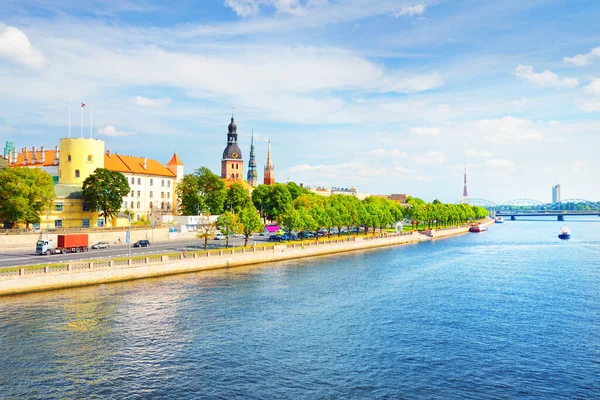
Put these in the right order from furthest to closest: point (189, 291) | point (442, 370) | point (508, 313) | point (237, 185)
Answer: point (237, 185)
point (189, 291)
point (508, 313)
point (442, 370)

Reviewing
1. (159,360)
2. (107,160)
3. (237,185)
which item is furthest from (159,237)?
(159,360)

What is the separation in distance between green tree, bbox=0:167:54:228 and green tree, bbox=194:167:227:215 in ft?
167

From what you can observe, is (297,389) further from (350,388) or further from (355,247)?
(355,247)

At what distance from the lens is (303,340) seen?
145 feet

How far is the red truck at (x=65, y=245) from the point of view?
267 feet

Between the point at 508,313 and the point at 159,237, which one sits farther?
the point at 159,237

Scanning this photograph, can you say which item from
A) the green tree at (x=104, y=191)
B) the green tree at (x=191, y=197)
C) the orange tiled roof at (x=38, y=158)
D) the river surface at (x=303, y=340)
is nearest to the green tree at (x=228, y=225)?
the river surface at (x=303, y=340)

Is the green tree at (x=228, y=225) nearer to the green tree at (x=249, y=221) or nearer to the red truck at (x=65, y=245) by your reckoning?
the green tree at (x=249, y=221)

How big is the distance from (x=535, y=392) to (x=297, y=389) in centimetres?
1611

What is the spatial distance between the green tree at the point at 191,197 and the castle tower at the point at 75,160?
95.4ft

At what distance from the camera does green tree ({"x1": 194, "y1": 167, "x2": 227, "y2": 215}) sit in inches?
5733

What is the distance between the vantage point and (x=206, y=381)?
114 ft

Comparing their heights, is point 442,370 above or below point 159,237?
below

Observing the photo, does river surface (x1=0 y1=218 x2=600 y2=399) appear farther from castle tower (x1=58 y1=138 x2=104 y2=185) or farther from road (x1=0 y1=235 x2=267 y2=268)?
castle tower (x1=58 y1=138 x2=104 y2=185)
